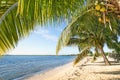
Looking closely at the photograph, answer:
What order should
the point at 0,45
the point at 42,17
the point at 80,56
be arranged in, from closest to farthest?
the point at 42,17 → the point at 0,45 → the point at 80,56

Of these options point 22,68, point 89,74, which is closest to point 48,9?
point 89,74

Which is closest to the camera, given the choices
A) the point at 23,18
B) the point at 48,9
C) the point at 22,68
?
the point at 48,9

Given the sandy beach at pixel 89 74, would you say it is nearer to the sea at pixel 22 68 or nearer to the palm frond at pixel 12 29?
the sea at pixel 22 68

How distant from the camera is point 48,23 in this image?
291cm

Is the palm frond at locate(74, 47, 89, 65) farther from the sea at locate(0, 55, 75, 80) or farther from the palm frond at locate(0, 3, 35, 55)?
the palm frond at locate(0, 3, 35, 55)

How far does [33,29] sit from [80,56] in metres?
17.9

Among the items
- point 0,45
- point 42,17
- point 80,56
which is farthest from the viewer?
point 80,56

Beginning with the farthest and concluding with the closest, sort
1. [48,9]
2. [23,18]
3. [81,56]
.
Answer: [81,56], [23,18], [48,9]

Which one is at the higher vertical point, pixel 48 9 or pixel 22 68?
pixel 48 9

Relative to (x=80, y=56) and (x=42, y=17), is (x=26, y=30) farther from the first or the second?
(x=80, y=56)

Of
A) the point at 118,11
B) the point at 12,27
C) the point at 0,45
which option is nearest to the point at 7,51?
the point at 0,45

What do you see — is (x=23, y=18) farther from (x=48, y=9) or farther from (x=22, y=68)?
(x=22, y=68)

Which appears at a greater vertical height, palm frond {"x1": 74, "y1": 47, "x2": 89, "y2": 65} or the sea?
palm frond {"x1": 74, "y1": 47, "x2": 89, "y2": 65}

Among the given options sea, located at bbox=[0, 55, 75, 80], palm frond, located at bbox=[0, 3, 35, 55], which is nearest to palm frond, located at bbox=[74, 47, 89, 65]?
sea, located at bbox=[0, 55, 75, 80]
